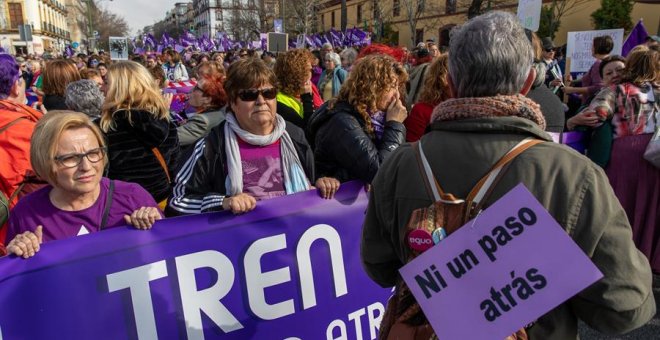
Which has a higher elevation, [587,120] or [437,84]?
[437,84]

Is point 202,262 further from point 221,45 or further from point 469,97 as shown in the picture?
point 221,45

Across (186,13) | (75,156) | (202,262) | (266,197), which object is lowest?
(202,262)

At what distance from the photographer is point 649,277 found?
1340mm

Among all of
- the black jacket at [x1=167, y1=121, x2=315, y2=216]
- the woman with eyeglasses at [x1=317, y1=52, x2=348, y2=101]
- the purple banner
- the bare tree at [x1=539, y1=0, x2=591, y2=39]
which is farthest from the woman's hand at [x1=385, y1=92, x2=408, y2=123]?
the bare tree at [x1=539, y1=0, x2=591, y2=39]

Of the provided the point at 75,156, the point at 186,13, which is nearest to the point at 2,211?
the point at 75,156

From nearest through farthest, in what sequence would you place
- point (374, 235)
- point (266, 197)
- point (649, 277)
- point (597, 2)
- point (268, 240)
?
point (649, 277), point (374, 235), point (268, 240), point (266, 197), point (597, 2)

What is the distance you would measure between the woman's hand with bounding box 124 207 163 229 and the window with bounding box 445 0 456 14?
122ft

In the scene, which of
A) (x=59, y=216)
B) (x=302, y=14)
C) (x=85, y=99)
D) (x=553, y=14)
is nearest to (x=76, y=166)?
(x=59, y=216)

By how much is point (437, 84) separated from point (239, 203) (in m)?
1.88

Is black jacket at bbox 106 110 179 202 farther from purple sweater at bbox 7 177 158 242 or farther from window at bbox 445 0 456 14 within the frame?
window at bbox 445 0 456 14

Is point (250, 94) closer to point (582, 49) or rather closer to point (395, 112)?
point (395, 112)

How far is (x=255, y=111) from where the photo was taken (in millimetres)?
2705

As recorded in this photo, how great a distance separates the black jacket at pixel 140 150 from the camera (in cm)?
320

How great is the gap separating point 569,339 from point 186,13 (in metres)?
175
